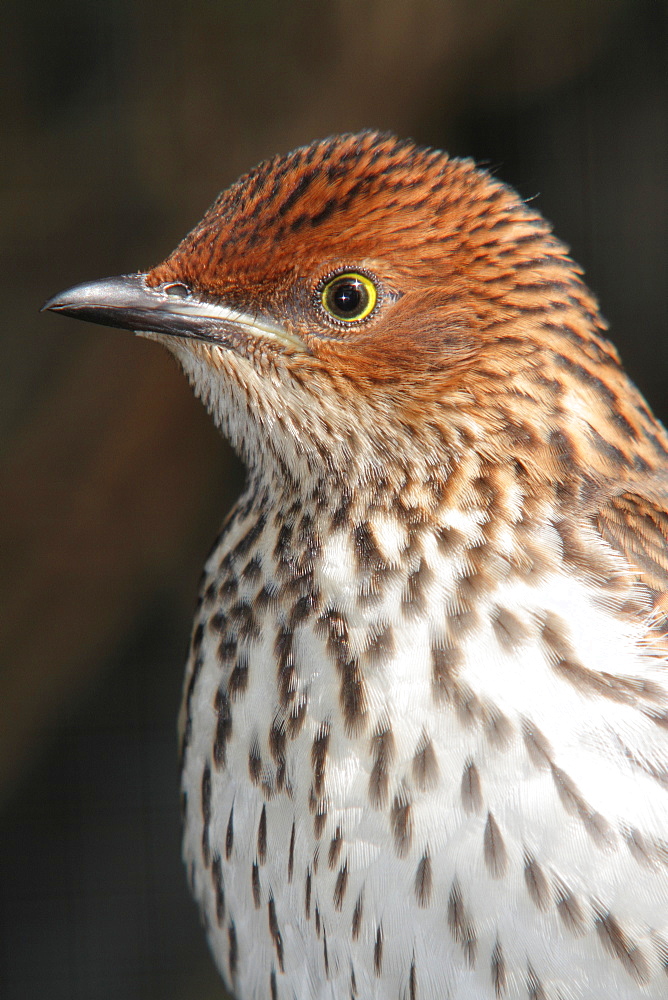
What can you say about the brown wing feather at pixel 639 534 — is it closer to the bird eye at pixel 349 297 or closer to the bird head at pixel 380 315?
the bird head at pixel 380 315

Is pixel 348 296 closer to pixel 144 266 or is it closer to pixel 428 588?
pixel 428 588

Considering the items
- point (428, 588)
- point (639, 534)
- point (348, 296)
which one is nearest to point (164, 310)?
point (348, 296)

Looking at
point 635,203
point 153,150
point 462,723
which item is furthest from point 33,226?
point 462,723

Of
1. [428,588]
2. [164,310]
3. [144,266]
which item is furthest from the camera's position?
[144,266]

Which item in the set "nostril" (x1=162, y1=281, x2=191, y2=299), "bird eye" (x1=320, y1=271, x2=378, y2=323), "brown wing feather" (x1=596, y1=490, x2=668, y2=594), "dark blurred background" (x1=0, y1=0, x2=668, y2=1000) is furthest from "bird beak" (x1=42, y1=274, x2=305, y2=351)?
"dark blurred background" (x1=0, y1=0, x2=668, y2=1000)

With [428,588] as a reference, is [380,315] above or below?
above

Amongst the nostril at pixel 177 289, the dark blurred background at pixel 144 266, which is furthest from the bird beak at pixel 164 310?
the dark blurred background at pixel 144 266

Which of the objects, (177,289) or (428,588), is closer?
(428,588)
